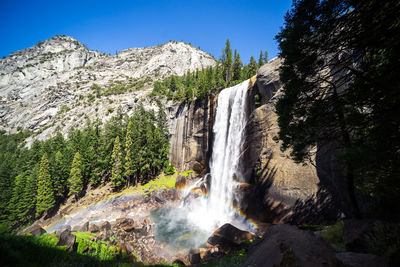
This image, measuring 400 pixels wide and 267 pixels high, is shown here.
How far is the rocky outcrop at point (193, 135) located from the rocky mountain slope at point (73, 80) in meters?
31.2

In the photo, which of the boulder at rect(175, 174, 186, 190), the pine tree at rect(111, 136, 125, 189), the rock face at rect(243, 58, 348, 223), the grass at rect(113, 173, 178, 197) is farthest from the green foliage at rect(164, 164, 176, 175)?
the rock face at rect(243, 58, 348, 223)

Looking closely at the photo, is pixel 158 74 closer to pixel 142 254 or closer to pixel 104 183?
pixel 104 183

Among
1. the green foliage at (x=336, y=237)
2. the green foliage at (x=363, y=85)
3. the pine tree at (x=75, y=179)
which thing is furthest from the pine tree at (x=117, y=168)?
the green foliage at (x=336, y=237)

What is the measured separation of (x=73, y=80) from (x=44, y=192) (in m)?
126

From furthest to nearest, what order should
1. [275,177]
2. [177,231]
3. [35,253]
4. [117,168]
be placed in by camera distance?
[117,168], [177,231], [275,177], [35,253]

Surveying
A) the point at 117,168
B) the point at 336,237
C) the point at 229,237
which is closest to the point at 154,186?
the point at 117,168

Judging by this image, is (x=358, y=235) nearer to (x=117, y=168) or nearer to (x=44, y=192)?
(x=117, y=168)

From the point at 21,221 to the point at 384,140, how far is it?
5273 centimetres

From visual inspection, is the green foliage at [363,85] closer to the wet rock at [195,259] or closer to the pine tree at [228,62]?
the wet rock at [195,259]

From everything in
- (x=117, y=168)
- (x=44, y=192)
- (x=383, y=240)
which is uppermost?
(x=383, y=240)

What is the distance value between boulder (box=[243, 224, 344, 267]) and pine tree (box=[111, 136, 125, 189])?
37312 millimetres

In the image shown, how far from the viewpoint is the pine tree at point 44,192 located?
98.4 feet

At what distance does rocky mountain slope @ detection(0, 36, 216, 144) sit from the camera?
3406 inches

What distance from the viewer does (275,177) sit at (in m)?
15.7
